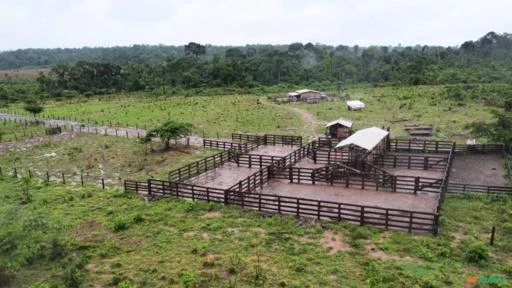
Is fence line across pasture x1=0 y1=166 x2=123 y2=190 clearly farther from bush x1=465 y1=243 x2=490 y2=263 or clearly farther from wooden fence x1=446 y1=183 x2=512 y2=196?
wooden fence x1=446 y1=183 x2=512 y2=196

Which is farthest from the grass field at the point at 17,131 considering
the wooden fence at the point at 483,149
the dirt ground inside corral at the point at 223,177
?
the wooden fence at the point at 483,149

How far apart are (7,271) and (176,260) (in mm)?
5463

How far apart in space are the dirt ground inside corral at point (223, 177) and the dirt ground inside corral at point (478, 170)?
11992 millimetres

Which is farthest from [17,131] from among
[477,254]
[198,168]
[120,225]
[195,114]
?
[477,254]

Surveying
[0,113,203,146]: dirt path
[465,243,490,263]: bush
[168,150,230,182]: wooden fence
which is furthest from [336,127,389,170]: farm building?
[0,113,203,146]: dirt path

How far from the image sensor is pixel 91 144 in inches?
1372

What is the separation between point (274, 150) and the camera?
102 ft

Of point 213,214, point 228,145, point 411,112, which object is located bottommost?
point 213,214

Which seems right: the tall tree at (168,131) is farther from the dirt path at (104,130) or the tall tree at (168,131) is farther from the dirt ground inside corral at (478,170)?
the dirt ground inside corral at (478,170)

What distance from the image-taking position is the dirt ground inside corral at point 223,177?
22.5 metres

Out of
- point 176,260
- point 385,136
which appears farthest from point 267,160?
point 176,260

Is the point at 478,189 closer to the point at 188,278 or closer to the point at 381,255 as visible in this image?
the point at 381,255

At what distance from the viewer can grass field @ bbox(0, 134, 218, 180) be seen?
26.8 metres

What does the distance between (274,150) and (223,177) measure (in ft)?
26.4
